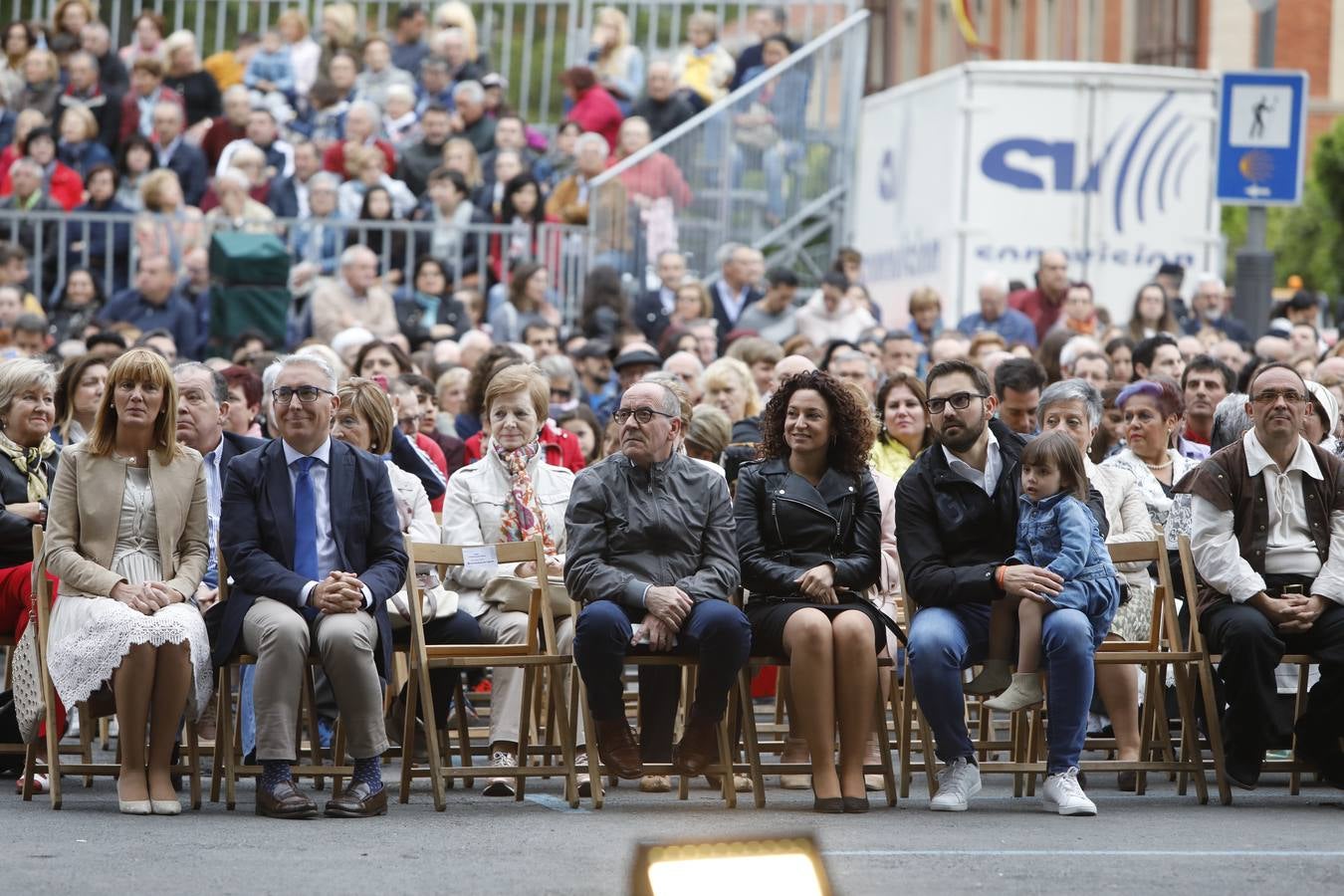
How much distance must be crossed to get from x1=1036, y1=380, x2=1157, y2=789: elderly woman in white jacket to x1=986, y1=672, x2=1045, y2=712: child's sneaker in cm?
88

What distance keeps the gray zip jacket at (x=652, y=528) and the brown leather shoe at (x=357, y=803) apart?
1123 millimetres

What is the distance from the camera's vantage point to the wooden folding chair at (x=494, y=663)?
378 inches

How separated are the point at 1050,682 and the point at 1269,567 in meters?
1.30

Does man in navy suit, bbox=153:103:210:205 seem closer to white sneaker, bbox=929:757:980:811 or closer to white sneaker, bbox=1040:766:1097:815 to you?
white sneaker, bbox=929:757:980:811

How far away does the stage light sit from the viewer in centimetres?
452

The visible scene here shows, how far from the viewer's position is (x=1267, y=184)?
17.2 meters

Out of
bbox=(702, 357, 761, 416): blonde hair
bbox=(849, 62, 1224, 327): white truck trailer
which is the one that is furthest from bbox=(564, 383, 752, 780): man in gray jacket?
bbox=(849, 62, 1224, 327): white truck trailer

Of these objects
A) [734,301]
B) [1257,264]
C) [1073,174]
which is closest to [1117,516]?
[734,301]

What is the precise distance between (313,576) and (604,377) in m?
6.32

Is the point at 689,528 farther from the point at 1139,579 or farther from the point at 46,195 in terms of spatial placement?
the point at 46,195

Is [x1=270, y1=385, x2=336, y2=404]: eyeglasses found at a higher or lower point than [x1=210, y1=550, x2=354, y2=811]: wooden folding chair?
higher

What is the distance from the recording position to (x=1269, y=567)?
10.4 m

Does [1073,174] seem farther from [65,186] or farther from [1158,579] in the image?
[1158,579]

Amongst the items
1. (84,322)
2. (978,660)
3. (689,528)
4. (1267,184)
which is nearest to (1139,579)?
(978,660)
